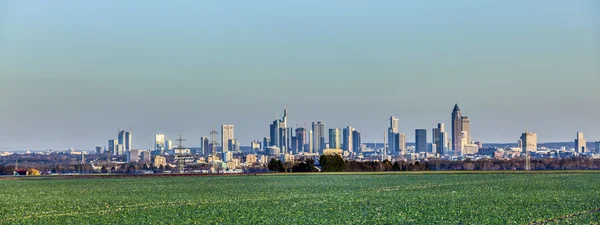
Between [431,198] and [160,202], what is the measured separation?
14147mm

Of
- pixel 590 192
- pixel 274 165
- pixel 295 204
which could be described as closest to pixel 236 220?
pixel 295 204

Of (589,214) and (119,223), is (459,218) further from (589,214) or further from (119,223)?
(119,223)

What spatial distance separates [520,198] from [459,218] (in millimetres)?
14111

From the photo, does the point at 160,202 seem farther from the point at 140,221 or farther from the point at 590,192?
the point at 590,192

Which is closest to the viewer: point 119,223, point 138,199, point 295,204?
point 119,223

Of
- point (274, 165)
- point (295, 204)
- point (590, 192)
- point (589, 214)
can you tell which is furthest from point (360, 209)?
point (274, 165)

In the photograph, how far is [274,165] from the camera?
478ft

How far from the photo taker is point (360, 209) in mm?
39281

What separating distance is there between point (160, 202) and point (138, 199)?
3858mm

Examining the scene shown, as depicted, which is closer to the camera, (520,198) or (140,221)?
(140,221)

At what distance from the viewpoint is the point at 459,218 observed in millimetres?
34219

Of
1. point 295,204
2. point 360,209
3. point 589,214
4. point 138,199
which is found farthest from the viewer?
point 138,199

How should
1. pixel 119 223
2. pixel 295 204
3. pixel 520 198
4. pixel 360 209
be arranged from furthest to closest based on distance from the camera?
1. pixel 520 198
2. pixel 295 204
3. pixel 360 209
4. pixel 119 223

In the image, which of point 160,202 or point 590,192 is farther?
point 590,192
